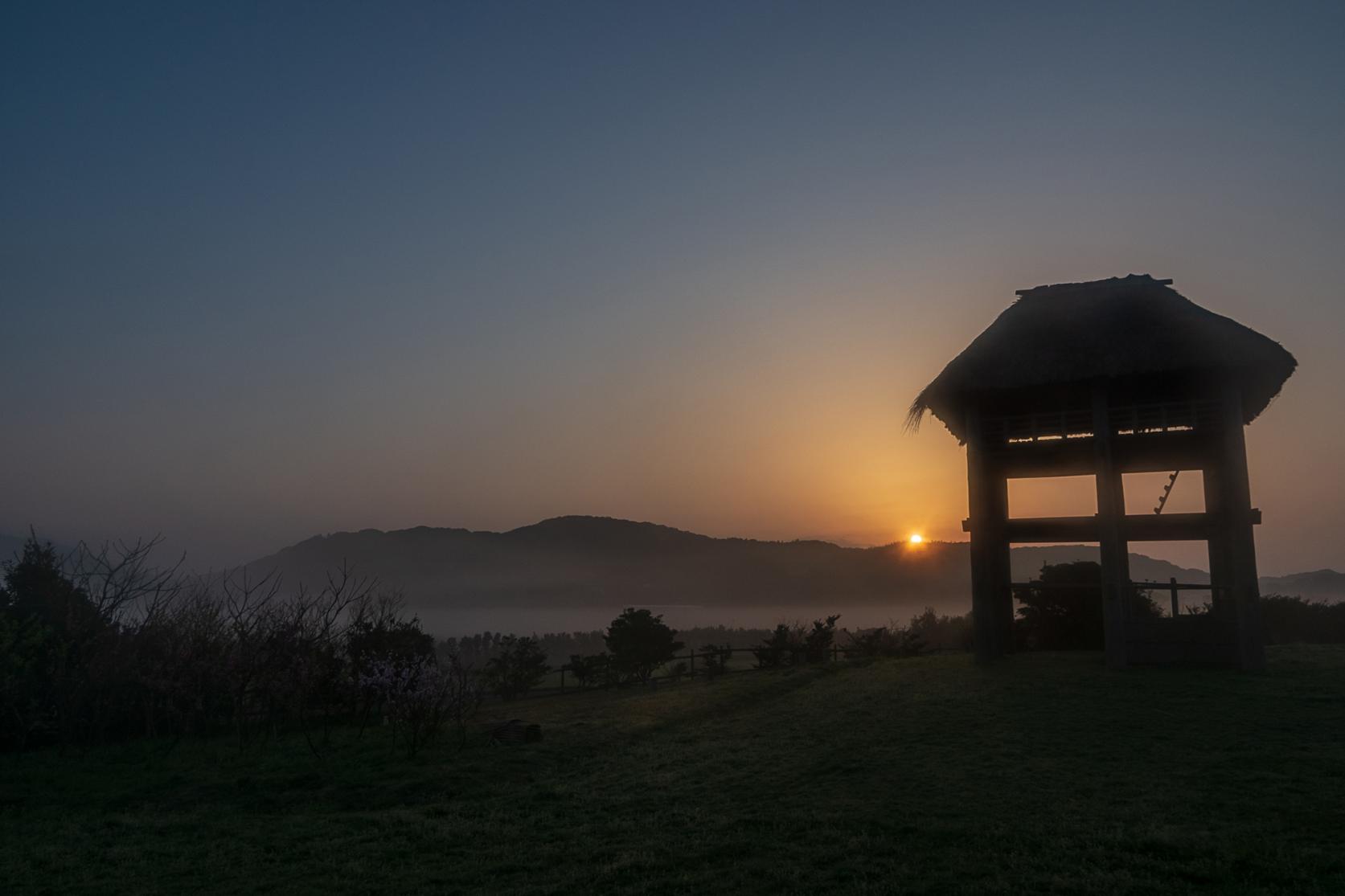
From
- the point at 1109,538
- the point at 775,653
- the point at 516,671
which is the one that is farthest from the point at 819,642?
the point at 1109,538

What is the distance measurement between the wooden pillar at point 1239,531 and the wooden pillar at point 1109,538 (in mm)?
2123

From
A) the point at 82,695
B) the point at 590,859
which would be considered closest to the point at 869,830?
the point at 590,859

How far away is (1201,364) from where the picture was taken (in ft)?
62.7

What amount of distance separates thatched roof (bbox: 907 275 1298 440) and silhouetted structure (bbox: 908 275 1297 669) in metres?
0.04

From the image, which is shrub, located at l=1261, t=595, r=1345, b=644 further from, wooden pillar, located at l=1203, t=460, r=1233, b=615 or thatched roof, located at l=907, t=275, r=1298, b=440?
thatched roof, located at l=907, t=275, r=1298, b=440

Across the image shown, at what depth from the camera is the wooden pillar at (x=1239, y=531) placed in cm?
1877

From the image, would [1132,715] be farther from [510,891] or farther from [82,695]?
[82,695]

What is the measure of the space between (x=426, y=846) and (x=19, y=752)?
13.3 metres

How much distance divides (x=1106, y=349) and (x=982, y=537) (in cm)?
540

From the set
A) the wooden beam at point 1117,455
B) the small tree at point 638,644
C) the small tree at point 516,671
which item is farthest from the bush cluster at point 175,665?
the wooden beam at point 1117,455

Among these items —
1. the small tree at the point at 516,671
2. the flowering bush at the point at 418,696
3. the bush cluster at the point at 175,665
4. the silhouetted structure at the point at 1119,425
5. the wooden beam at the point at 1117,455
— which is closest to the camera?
the flowering bush at the point at 418,696

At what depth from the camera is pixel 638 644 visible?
33375mm

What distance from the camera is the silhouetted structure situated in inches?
765

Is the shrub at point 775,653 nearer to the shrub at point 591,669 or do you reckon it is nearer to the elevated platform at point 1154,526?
the shrub at point 591,669
